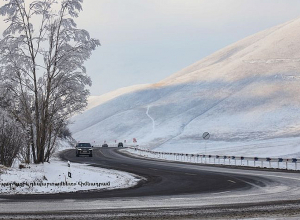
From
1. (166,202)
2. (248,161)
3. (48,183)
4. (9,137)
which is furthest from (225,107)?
(166,202)

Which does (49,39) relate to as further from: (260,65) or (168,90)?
(168,90)

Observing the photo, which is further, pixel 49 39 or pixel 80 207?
pixel 49 39

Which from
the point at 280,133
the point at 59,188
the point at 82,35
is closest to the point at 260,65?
the point at 280,133

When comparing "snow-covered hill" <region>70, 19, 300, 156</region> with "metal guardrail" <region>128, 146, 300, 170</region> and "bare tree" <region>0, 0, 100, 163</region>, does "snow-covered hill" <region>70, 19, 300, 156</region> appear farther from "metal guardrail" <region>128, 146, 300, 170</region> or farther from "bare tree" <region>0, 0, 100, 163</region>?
"bare tree" <region>0, 0, 100, 163</region>

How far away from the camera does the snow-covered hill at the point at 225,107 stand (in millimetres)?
119938

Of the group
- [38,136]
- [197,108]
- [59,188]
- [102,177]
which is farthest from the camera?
[197,108]

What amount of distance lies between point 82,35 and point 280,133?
83757mm

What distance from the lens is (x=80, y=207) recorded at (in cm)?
1466

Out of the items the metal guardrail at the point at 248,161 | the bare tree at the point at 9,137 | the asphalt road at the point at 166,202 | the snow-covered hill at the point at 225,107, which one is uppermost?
the snow-covered hill at the point at 225,107

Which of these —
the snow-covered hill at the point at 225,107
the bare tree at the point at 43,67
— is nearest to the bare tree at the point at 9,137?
the bare tree at the point at 43,67

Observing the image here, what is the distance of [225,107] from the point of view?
14475 cm

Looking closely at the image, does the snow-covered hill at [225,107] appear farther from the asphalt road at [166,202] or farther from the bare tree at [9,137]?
the asphalt road at [166,202]

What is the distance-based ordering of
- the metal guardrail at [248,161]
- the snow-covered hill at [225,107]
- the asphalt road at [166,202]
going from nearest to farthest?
1. the asphalt road at [166,202]
2. the metal guardrail at [248,161]
3. the snow-covered hill at [225,107]

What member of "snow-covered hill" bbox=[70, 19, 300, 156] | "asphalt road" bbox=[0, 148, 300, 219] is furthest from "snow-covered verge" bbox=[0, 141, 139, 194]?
"snow-covered hill" bbox=[70, 19, 300, 156]
